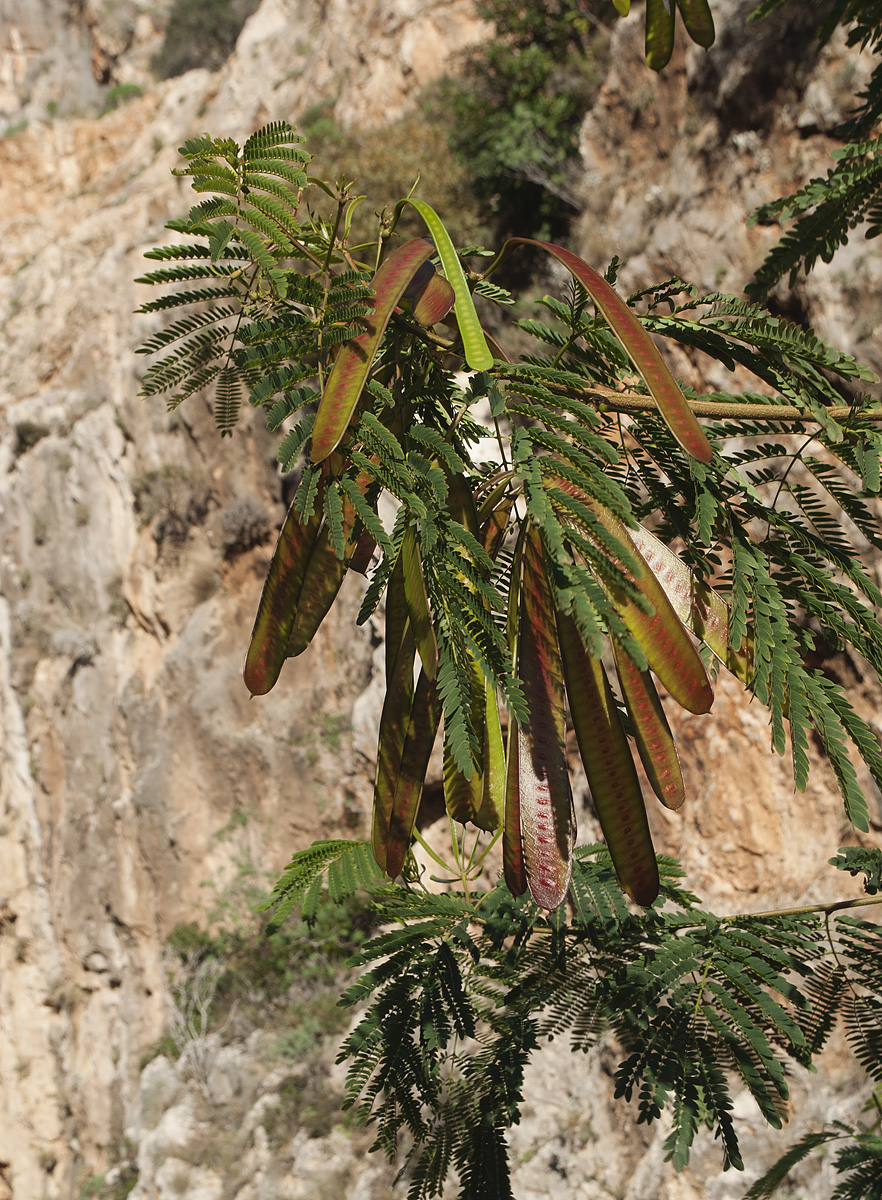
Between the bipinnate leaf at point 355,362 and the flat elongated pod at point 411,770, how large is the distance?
298 mm

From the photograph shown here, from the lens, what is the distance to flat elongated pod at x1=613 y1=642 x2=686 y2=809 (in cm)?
83

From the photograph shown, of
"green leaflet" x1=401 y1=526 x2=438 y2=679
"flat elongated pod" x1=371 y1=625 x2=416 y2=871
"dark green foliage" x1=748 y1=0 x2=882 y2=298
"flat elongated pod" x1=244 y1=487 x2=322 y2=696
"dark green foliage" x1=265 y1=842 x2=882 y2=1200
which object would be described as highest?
"dark green foliage" x1=748 y1=0 x2=882 y2=298

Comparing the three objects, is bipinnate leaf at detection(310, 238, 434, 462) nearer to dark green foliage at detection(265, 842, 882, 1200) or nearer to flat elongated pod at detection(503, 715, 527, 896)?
flat elongated pod at detection(503, 715, 527, 896)

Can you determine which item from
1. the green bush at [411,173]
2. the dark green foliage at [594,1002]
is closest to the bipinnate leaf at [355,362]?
the dark green foliage at [594,1002]

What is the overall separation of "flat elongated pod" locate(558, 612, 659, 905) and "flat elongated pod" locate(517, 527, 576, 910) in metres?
0.03

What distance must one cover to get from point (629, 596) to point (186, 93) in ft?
60.1

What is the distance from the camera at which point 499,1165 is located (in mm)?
1763

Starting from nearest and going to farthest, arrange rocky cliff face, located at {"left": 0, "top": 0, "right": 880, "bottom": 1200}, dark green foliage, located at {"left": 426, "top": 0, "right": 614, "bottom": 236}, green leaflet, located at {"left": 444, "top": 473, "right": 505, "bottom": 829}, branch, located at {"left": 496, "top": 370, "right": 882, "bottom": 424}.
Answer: green leaflet, located at {"left": 444, "top": 473, "right": 505, "bottom": 829} < branch, located at {"left": 496, "top": 370, "right": 882, "bottom": 424} < rocky cliff face, located at {"left": 0, "top": 0, "right": 880, "bottom": 1200} < dark green foliage, located at {"left": 426, "top": 0, "right": 614, "bottom": 236}

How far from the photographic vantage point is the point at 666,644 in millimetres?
820

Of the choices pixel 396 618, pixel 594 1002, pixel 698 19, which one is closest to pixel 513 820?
pixel 396 618

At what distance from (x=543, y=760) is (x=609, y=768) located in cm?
7

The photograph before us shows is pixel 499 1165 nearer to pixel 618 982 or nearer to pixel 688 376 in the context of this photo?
pixel 618 982

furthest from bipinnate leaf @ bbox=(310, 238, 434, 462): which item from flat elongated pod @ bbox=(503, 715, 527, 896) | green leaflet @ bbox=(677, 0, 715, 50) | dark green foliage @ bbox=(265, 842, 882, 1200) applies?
dark green foliage @ bbox=(265, 842, 882, 1200)

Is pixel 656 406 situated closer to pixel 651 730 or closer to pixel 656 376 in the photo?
pixel 656 376
